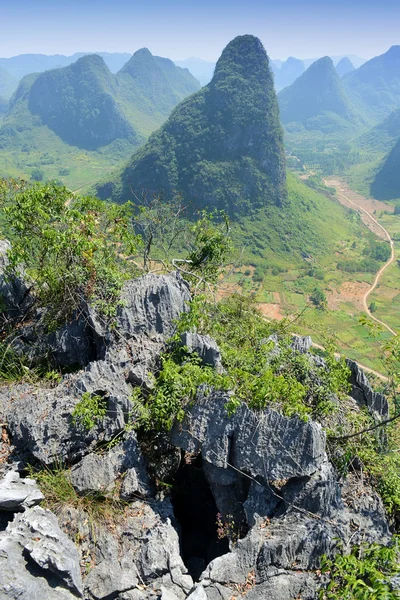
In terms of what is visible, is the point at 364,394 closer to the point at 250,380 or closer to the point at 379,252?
the point at 250,380

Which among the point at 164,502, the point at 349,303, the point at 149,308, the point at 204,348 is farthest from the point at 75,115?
the point at 164,502

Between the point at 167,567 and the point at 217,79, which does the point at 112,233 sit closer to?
the point at 167,567

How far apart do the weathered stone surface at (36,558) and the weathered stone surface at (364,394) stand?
6.81 m

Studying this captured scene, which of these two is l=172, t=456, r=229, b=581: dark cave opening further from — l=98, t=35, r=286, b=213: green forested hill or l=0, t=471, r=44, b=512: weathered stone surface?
l=98, t=35, r=286, b=213: green forested hill

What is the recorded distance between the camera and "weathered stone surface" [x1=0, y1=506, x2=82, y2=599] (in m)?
4.72

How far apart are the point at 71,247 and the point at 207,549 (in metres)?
6.40

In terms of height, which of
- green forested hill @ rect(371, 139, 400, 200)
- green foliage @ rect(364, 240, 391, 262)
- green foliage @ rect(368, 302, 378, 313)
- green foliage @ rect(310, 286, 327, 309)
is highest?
green forested hill @ rect(371, 139, 400, 200)

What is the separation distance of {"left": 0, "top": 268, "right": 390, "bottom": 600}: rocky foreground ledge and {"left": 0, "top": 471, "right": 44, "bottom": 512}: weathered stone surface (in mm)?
16

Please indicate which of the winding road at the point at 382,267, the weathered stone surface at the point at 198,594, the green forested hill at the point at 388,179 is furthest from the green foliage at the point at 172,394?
the green forested hill at the point at 388,179

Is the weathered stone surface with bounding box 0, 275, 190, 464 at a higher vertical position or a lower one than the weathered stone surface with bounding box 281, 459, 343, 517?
higher

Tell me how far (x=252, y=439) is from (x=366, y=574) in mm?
2395

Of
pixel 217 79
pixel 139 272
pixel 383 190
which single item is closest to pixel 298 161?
pixel 383 190

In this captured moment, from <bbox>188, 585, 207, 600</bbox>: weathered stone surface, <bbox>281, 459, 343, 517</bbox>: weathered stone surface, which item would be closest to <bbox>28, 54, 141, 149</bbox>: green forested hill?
<bbox>281, 459, 343, 517</bbox>: weathered stone surface

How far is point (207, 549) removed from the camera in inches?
281
